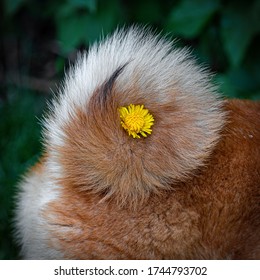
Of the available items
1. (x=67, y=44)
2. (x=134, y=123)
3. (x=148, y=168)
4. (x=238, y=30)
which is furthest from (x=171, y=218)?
(x=67, y=44)

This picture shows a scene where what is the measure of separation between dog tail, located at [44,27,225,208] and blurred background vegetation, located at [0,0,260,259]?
943 millimetres

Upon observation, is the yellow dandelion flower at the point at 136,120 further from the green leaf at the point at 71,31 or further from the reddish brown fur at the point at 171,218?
the green leaf at the point at 71,31

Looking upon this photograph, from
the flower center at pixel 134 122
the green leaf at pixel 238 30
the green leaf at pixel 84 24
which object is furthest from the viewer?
the green leaf at pixel 84 24

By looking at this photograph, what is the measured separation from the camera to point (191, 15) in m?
3.30

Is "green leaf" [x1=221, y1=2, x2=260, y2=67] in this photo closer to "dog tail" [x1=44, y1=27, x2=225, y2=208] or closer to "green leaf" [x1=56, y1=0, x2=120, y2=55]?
"green leaf" [x1=56, y1=0, x2=120, y2=55]

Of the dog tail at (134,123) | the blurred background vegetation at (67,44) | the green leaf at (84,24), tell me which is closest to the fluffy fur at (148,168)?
the dog tail at (134,123)

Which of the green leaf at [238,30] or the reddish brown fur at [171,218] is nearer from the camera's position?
the reddish brown fur at [171,218]

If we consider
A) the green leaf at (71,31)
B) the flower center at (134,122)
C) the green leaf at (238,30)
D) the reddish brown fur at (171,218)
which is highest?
the green leaf at (71,31)

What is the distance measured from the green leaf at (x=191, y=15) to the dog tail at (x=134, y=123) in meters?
1.26

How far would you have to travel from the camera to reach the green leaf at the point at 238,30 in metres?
3.21

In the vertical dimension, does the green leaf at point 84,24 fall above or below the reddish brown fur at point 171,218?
above

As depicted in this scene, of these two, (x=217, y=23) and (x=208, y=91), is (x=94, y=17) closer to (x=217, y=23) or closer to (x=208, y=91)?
(x=217, y=23)

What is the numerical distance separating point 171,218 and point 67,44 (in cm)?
185

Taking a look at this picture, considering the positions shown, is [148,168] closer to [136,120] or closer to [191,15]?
[136,120]
